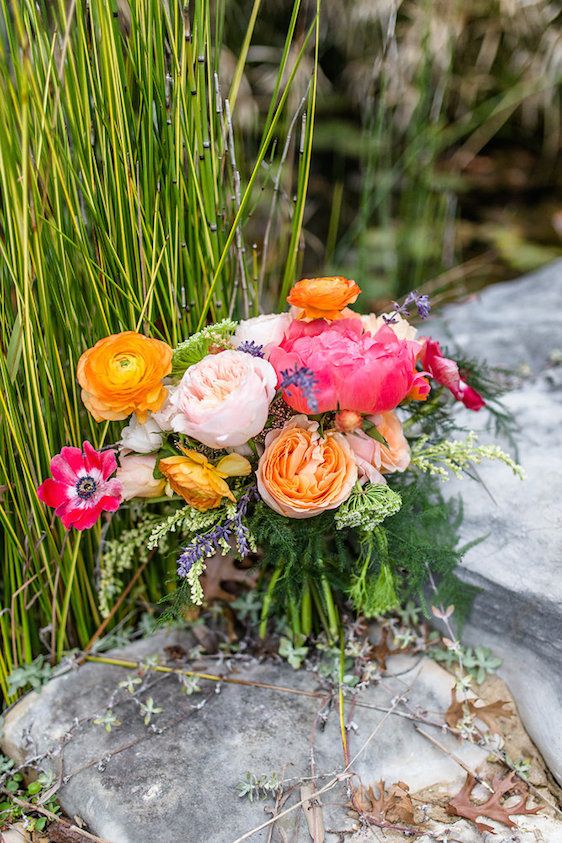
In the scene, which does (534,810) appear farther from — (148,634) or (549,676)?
(148,634)

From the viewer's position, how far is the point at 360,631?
46.3 inches

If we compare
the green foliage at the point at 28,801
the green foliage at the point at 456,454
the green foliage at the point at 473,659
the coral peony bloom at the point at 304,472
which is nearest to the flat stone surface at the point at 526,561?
the green foliage at the point at 473,659

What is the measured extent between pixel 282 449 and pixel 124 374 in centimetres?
22

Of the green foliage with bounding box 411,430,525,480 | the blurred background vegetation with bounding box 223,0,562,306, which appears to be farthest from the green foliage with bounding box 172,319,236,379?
the blurred background vegetation with bounding box 223,0,562,306

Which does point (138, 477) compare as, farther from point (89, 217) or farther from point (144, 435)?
point (89, 217)

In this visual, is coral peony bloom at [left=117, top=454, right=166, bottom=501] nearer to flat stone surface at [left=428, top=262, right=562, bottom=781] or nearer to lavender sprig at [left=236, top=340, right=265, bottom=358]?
lavender sprig at [left=236, top=340, right=265, bottom=358]

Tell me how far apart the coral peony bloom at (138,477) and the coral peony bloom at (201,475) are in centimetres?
3

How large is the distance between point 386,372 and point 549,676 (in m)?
0.55

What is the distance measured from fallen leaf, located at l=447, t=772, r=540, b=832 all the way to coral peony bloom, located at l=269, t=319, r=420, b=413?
54 centimetres

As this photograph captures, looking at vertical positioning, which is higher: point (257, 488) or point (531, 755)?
point (257, 488)

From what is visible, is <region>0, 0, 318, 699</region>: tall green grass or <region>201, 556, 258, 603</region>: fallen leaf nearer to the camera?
<region>0, 0, 318, 699</region>: tall green grass

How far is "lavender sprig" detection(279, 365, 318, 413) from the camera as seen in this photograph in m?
0.84

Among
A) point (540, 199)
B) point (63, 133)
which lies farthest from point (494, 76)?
point (63, 133)

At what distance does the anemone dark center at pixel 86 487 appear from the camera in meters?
0.93
